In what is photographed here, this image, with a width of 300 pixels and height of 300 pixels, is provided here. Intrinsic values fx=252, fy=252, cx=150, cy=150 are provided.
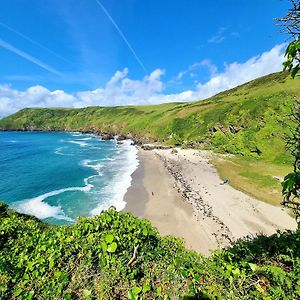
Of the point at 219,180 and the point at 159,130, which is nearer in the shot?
the point at 219,180

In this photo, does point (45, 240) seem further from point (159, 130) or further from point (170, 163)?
point (159, 130)

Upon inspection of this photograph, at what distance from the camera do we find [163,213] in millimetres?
34844

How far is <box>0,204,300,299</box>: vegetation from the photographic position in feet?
20.6

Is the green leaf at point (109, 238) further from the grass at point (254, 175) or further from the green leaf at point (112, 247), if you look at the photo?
the grass at point (254, 175)

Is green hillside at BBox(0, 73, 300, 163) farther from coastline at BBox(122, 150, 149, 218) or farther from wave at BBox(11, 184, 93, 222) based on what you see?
wave at BBox(11, 184, 93, 222)

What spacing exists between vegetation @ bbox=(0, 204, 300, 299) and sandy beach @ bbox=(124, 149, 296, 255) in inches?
612

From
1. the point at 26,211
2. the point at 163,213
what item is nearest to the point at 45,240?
the point at 163,213

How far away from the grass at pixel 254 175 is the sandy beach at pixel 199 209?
7.36ft

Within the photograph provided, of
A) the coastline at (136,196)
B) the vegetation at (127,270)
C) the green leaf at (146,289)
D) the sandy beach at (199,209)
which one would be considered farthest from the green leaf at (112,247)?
the coastline at (136,196)

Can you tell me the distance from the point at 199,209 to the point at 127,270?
97.9 feet

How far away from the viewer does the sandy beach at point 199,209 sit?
2847 cm

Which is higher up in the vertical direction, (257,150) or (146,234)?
(146,234)

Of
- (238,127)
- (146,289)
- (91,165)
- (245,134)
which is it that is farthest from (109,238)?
(238,127)

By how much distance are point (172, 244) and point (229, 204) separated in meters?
28.9
